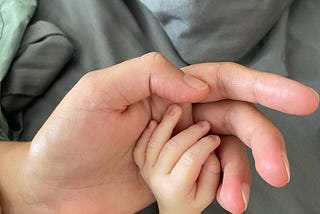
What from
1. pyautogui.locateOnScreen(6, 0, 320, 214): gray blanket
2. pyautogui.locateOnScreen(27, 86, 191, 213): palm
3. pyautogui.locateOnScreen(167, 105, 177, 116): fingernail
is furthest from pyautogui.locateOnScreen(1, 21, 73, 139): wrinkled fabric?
pyautogui.locateOnScreen(167, 105, 177, 116): fingernail

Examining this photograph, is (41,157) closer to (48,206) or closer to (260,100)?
(48,206)

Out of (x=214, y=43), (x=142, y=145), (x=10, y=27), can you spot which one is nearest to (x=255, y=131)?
(x=142, y=145)

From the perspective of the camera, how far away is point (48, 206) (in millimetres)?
653

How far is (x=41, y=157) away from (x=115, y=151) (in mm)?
90

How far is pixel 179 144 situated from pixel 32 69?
27 centimetres

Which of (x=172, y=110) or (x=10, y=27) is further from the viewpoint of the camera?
(x=10, y=27)

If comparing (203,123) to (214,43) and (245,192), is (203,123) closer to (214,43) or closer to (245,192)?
(245,192)

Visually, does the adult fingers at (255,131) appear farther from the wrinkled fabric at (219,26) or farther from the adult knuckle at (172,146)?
the wrinkled fabric at (219,26)

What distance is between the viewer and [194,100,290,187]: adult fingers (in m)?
0.48

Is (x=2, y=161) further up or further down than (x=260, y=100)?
further down

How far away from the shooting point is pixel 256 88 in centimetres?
51

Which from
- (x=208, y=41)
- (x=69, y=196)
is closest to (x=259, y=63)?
(x=208, y=41)

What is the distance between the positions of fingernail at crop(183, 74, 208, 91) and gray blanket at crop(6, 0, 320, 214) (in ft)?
0.66

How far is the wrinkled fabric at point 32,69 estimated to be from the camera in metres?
0.72
